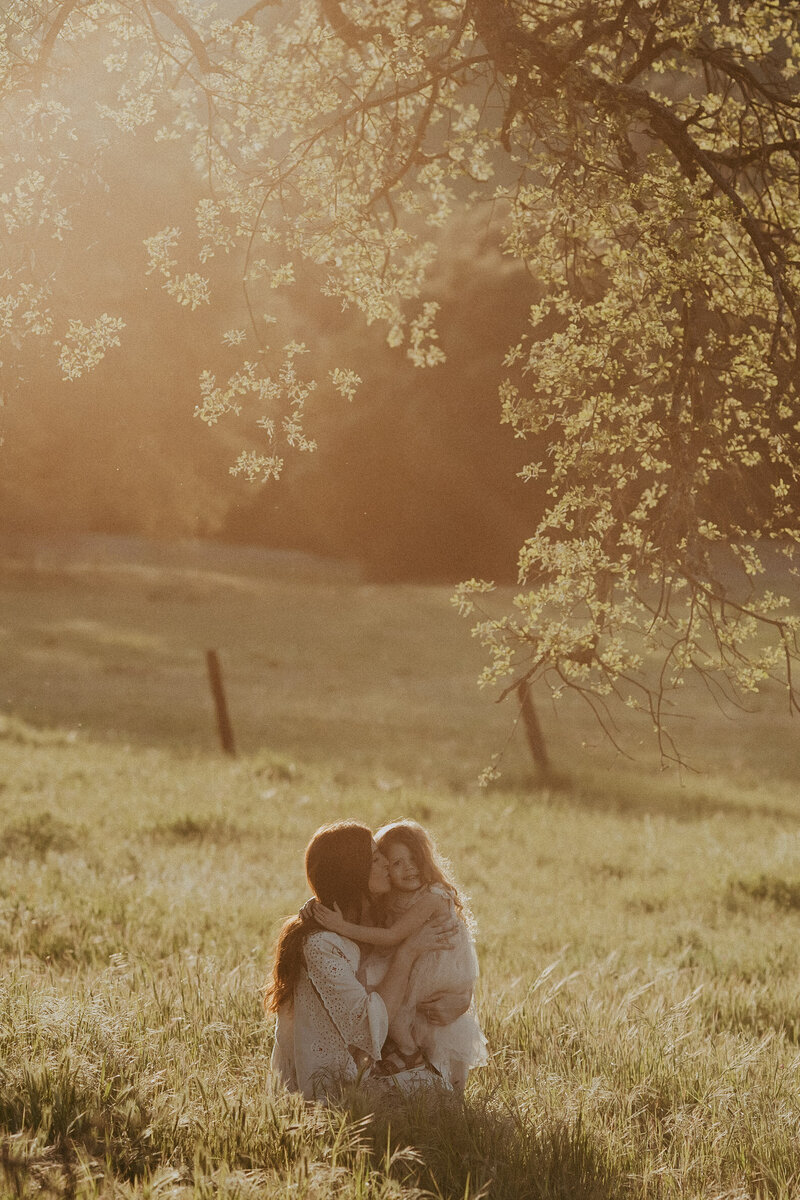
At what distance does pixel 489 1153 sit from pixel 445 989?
0.83 metres

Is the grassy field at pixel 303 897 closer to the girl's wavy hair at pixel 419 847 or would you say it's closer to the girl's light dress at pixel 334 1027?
the girl's light dress at pixel 334 1027

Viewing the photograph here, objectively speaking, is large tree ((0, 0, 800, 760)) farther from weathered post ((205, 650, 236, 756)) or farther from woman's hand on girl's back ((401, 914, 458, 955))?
weathered post ((205, 650, 236, 756))

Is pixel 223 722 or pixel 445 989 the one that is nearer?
pixel 445 989

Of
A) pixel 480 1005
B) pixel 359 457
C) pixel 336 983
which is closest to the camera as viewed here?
pixel 336 983

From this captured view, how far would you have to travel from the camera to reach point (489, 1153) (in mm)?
4340

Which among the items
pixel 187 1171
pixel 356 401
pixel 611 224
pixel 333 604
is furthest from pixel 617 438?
pixel 356 401

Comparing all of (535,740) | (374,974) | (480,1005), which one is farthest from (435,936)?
(535,740)

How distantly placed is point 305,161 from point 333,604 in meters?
35.6

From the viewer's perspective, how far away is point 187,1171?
394cm

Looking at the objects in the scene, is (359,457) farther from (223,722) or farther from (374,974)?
(374,974)

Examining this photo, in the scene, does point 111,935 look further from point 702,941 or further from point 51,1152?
point 702,941

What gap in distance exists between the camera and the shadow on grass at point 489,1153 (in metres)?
4.16

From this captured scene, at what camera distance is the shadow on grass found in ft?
13.6

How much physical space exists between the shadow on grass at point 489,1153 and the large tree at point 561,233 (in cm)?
218
